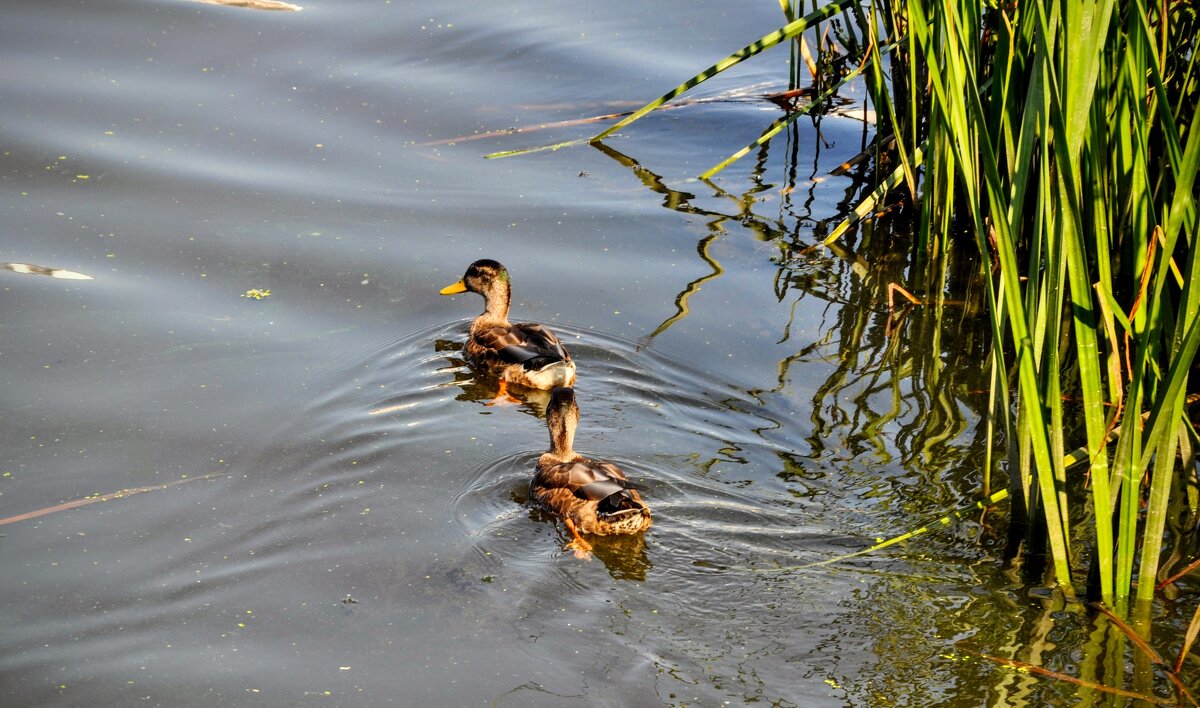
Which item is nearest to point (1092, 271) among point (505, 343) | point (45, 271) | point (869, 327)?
point (869, 327)

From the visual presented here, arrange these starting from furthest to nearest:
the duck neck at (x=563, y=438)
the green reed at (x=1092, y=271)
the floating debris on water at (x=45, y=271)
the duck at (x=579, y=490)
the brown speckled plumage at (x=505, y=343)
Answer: the floating debris on water at (x=45, y=271), the brown speckled plumage at (x=505, y=343), the duck neck at (x=563, y=438), the duck at (x=579, y=490), the green reed at (x=1092, y=271)

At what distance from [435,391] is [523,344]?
1.82ft

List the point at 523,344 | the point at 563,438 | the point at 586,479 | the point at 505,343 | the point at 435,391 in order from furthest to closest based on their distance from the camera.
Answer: the point at 505,343, the point at 523,344, the point at 435,391, the point at 563,438, the point at 586,479

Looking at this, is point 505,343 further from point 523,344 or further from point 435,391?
point 435,391

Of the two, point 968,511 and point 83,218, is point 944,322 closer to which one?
point 968,511

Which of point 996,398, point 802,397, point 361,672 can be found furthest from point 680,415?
point 361,672

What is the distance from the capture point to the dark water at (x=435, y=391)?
482 cm

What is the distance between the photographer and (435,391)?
→ 23.6 ft

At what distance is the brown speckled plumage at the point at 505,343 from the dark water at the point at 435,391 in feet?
0.57

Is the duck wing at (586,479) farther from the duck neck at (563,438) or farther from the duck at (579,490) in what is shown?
the duck neck at (563,438)

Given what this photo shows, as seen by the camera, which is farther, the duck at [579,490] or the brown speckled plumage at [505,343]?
the brown speckled plumage at [505,343]

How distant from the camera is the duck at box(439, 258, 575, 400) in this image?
711 centimetres

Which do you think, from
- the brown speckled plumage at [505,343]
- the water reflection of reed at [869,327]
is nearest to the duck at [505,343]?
the brown speckled plumage at [505,343]

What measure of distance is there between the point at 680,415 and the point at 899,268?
2.32 metres
